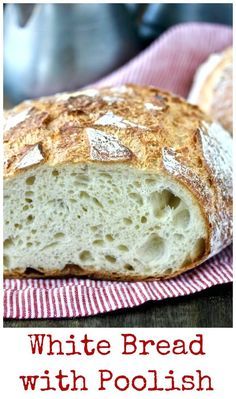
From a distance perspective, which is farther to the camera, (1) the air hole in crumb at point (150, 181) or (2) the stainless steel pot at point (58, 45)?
(2) the stainless steel pot at point (58, 45)

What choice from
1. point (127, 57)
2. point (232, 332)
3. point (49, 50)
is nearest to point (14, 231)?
point (232, 332)

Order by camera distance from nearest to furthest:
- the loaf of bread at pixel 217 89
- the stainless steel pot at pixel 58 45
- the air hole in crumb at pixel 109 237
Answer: the air hole in crumb at pixel 109 237 → the loaf of bread at pixel 217 89 → the stainless steel pot at pixel 58 45

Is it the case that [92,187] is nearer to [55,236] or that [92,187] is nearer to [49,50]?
[55,236]

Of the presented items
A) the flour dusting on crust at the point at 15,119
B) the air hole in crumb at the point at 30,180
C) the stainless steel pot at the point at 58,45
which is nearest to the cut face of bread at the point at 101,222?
the air hole in crumb at the point at 30,180

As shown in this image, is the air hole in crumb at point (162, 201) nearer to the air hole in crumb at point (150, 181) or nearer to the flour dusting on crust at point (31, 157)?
the air hole in crumb at point (150, 181)

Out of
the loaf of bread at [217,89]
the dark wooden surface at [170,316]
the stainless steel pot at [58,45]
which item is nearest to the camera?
the dark wooden surface at [170,316]

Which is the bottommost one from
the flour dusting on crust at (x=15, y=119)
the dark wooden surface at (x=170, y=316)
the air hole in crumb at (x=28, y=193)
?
the dark wooden surface at (x=170, y=316)

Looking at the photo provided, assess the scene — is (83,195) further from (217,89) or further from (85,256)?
(217,89)
